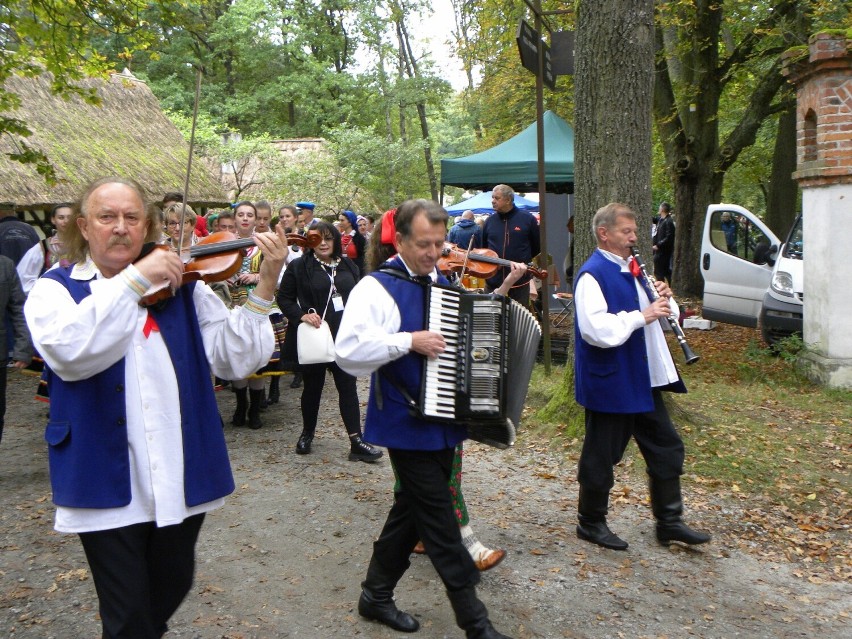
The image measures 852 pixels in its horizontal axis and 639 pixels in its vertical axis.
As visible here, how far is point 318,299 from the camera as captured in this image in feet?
22.9

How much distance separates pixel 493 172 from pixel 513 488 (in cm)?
705

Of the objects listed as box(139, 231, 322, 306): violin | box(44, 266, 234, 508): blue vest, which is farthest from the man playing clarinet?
box(44, 266, 234, 508): blue vest

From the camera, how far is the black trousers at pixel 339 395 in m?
6.84

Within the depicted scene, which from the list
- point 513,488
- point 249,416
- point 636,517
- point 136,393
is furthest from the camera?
point 249,416

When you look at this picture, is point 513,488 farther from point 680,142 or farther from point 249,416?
point 680,142

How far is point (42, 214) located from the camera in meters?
17.3

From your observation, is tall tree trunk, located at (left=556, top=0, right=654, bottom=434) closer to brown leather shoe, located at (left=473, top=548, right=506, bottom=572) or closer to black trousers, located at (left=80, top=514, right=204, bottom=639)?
brown leather shoe, located at (left=473, top=548, right=506, bottom=572)

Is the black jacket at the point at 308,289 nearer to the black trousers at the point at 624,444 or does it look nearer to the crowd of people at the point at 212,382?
the crowd of people at the point at 212,382

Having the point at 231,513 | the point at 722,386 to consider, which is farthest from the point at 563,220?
the point at 231,513

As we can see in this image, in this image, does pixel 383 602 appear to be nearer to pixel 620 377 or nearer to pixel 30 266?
pixel 620 377

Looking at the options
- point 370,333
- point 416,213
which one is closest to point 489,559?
point 370,333

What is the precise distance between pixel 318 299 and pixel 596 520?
302cm

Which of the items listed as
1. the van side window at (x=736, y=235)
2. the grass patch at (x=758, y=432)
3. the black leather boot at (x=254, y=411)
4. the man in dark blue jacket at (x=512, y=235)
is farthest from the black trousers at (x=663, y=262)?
the black leather boot at (x=254, y=411)

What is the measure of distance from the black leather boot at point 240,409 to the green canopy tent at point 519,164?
5708 mm
